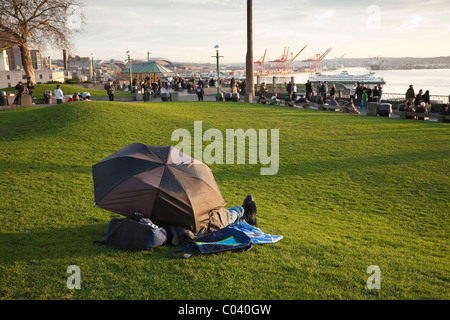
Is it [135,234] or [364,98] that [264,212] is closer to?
[135,234]

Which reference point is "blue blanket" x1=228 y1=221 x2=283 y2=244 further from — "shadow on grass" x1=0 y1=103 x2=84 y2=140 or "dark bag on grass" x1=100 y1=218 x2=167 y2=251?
"shadow on grass" x1=0 y1=103 x2=84 y2=140

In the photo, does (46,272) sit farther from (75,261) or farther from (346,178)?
(346,178)

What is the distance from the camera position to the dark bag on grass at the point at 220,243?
596 cm

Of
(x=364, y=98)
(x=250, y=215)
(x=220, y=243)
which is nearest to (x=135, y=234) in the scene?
(x=220, y=243)

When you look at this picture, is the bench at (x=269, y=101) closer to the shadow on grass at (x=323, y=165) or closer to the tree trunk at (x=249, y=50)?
the tree trunk at (x=249, y=50)

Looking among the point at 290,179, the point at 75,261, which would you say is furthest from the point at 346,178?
the point at 75,261

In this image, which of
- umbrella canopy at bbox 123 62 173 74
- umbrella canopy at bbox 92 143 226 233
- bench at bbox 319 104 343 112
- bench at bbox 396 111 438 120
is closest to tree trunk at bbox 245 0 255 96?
umbrella canopy at bbox 123 62 173 74

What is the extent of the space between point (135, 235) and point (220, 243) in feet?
4.49

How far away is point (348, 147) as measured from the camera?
51.4ft

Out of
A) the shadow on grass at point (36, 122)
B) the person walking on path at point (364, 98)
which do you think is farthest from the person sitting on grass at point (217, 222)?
the person walking on path at point (364, 98)

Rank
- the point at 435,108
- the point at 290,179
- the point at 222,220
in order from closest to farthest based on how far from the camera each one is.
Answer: the point at 222,220
the point at 290,179
the point at 435,108

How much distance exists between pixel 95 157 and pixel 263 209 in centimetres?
654

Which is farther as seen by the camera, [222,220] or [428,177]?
[428,177]

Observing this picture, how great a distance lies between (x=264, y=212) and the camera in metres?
9.08
